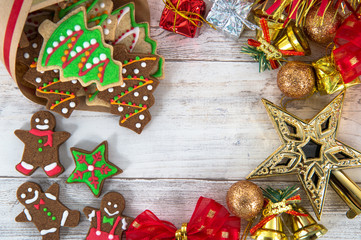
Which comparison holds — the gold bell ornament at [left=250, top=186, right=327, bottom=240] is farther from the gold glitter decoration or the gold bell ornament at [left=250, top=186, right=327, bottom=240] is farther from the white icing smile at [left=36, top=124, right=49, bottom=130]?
the white icing smile at [left=36, top=124, right=49, bottom=130]

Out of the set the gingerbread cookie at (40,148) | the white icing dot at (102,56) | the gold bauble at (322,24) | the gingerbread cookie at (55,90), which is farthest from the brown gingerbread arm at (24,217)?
the gold bauble at (322,24)

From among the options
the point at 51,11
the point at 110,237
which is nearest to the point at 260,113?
the point at 110,237

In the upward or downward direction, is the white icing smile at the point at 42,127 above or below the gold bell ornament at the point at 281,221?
above

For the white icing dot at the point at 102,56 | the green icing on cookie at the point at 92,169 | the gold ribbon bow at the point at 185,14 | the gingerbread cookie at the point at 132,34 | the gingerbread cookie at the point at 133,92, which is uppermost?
the gold ribbon bow at the point at 185,14

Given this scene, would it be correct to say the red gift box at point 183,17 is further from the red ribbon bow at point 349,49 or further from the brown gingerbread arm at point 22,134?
the brown gingerbread arm at point 22,134

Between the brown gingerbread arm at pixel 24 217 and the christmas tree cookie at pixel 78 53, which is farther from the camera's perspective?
the brown gingerbread arm at pixel 24 217

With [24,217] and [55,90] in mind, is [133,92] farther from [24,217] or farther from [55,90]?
[24,217]
